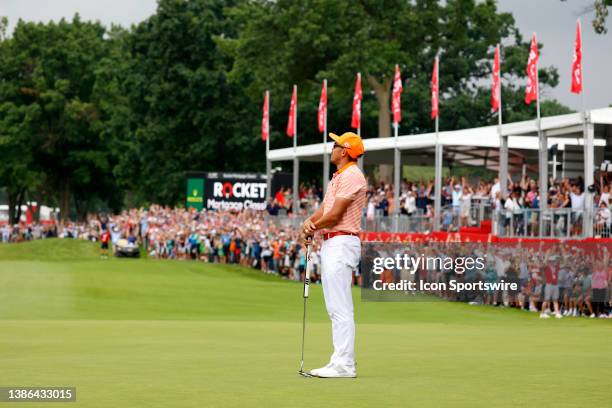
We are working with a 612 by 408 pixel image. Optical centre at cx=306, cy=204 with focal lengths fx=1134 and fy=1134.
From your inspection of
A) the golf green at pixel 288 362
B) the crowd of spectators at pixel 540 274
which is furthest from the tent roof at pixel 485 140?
the golf green at pixel 288 362

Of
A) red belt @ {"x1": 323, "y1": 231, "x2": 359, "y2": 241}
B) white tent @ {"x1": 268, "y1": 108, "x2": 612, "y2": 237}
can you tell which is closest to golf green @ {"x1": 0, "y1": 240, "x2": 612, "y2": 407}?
red belt @ {"x1": 323, "y1": 231, "x2": 359, "y2": 241}

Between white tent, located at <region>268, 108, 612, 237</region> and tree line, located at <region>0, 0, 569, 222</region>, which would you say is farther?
tree line, located at <region>0, 0, 569, 222</region>

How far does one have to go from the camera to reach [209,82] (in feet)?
279

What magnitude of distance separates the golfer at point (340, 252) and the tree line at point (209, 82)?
5919cm

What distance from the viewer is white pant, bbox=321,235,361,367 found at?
1080 cm

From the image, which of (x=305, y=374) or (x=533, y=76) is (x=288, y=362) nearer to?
(x=305, y=374)

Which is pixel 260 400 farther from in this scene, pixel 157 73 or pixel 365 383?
pixel 157 73

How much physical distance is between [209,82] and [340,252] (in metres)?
75.3

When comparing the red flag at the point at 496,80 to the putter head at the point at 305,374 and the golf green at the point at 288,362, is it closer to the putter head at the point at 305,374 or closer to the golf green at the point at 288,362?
the golf green at the point at 288,362

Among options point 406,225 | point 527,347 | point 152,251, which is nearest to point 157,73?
point 152,251

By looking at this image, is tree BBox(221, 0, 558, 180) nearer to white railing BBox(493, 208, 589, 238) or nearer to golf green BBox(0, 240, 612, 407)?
white railing BBox(493, 208, 589, 238)

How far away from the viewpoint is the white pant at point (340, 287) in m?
10.8

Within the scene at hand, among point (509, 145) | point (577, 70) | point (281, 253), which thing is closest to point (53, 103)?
point (281, 253)

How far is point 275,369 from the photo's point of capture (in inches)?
454
